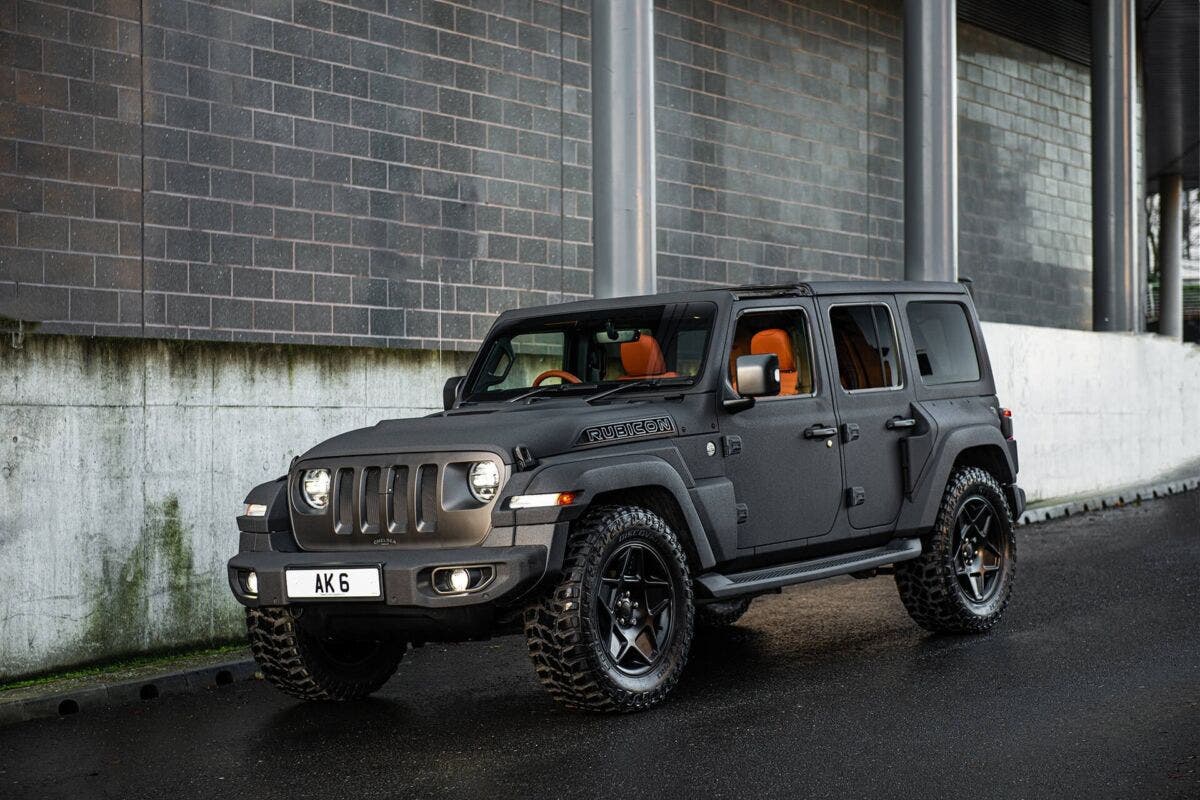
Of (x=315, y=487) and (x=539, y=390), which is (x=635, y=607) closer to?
(x=539, y=390)

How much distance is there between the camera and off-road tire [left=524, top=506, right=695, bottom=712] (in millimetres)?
6469

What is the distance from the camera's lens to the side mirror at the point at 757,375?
7.19 meters

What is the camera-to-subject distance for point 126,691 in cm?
799

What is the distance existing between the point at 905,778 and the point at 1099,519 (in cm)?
1135

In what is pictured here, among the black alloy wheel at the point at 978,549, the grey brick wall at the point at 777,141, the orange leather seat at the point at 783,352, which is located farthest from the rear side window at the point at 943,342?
the grey brick wall at the point at 777,141

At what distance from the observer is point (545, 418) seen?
695 centimetres

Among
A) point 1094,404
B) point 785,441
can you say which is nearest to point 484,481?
point 785,441

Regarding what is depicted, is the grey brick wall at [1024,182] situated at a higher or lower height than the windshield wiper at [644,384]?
higher

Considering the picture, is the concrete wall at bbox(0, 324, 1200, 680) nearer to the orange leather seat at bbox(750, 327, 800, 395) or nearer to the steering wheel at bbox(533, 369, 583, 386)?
the steering wheel at bbox(533, 369, 583, 386)

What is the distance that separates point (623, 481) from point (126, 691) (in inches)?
124

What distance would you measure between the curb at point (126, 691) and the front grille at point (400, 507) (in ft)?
5.93

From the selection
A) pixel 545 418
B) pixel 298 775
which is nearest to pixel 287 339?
pixel 545 418

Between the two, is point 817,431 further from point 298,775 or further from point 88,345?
point 88,345

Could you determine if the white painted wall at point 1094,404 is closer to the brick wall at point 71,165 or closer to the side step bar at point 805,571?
the side step bar at point 805,571
